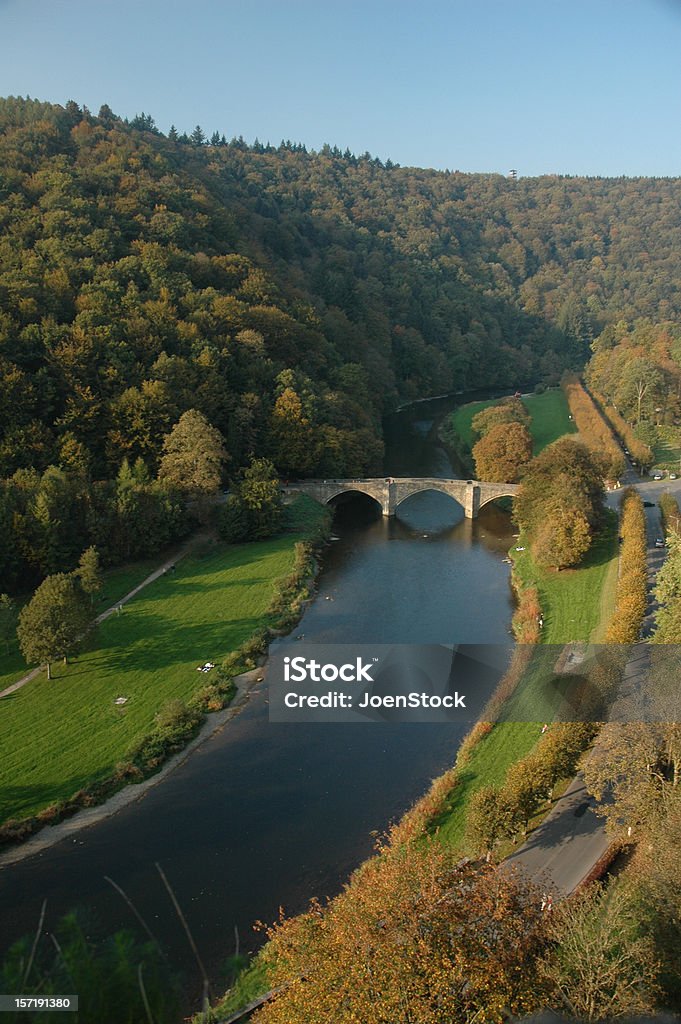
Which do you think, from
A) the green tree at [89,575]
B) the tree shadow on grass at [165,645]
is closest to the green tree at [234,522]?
the tree shadow on grass at [165,645]

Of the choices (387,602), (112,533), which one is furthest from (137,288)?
(387,602)

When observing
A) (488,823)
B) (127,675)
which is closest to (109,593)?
(127,675)

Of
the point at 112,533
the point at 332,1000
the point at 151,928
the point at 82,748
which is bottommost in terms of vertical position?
the point at 151,928

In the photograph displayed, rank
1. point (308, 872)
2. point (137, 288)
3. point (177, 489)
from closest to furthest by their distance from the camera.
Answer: point (308, 872)
point (177, 489)
point (137, 288)

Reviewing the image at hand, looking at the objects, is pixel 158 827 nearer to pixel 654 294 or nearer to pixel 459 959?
pixel 459 959

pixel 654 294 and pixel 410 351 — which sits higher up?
pixel 654 294

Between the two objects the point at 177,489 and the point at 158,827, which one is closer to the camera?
the point at 158,827
